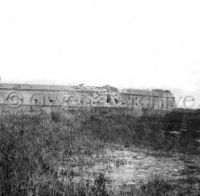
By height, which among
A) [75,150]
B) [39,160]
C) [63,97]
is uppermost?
[63,97]

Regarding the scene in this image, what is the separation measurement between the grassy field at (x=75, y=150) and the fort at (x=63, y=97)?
11402mm

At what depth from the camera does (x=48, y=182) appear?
5.14m

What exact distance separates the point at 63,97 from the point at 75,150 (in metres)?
20.4

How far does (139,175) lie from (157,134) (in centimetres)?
647

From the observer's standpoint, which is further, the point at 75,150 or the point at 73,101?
the point at 73,101

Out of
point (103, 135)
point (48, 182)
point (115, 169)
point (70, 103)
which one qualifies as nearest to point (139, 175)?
point (115, 169)

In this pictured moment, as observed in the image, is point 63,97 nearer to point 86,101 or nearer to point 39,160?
point 86,101

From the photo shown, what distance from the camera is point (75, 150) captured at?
9023 millimetres

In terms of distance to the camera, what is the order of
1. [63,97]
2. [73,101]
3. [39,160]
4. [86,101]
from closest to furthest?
[39,160] < [63,97] < [73,101] < [86,101]

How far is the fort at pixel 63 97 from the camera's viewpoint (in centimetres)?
2778

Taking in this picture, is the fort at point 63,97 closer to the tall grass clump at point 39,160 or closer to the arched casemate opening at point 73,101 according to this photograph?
the arched casemate opening at point 73,101

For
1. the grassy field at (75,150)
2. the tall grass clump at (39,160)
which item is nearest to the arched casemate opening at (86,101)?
the grassy field at (75,150)

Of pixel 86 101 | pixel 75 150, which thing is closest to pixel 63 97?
pixel 86 101

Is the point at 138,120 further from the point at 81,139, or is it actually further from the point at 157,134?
the point at 81,139
